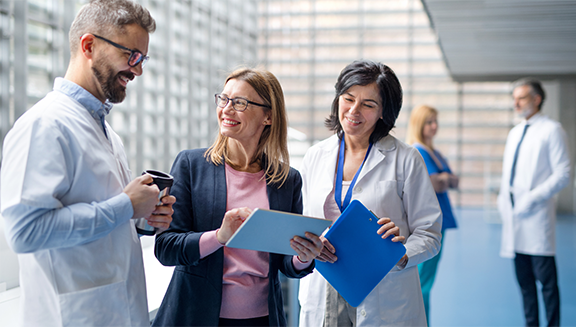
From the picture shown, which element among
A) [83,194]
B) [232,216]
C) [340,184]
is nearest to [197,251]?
[232,216]

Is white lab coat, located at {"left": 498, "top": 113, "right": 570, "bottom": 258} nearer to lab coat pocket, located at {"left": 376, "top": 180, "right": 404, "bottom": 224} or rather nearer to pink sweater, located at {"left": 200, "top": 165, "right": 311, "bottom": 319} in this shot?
lab coat pocket, located at {"left": 376, "top": 180, "right": 404, "bottom": 224}

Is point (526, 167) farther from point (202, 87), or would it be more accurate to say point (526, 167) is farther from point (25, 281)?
point (202, 87)

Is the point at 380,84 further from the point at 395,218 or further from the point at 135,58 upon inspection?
the point at 135,58

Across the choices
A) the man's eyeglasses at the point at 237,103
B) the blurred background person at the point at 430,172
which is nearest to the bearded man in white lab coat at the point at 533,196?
the blurred background person at the point at 430,172

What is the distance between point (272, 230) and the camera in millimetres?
1506

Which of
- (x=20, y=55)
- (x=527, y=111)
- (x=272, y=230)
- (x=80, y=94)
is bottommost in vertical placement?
(x=272, y=230)

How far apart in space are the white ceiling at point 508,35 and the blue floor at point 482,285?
141 inches

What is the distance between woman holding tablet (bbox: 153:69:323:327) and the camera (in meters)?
1.68

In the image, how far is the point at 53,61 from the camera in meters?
4.42

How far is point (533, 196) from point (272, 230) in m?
3.17

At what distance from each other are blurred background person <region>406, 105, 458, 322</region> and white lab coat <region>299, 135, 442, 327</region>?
1.55m

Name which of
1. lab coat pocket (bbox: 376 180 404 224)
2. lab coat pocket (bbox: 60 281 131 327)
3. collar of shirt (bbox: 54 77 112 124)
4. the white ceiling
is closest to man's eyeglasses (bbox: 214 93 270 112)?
collar of shirt (bbox: 54 77 112 124)

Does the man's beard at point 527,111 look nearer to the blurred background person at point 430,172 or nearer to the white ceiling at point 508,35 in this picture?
the blurred background person at point 430,172

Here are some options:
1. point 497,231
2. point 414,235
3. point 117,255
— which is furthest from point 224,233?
point 497,231
